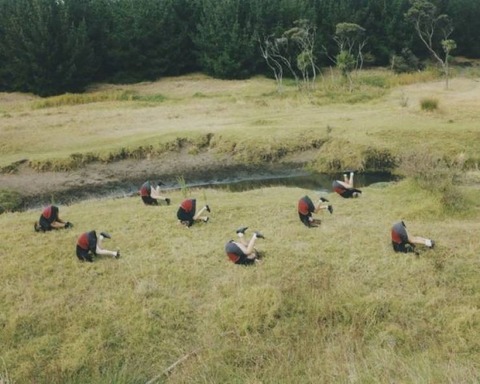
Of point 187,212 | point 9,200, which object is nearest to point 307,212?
point 187,212

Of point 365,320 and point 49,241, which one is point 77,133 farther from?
point 365,320

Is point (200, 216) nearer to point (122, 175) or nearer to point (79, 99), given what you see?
point (122, 175)

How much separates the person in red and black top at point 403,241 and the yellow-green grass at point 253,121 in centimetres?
1389

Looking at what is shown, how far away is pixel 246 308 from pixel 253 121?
80.1 feet

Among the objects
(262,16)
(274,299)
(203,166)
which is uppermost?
(262,16)

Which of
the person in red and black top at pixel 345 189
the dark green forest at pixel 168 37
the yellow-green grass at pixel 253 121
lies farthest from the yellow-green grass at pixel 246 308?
the dark green forest at pixel 168 37

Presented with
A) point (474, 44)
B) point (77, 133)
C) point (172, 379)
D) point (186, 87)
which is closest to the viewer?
point (172, 379)

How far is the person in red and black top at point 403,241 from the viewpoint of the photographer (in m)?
14.9

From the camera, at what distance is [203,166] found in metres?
30.6

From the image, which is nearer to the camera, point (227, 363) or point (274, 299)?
point (227, 363)

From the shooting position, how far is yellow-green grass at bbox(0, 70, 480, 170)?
30453 mm

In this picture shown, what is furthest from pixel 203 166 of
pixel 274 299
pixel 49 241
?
pixel 274 299

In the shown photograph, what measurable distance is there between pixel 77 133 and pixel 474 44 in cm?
5830

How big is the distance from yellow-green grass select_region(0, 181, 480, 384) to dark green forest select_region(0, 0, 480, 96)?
119ft
